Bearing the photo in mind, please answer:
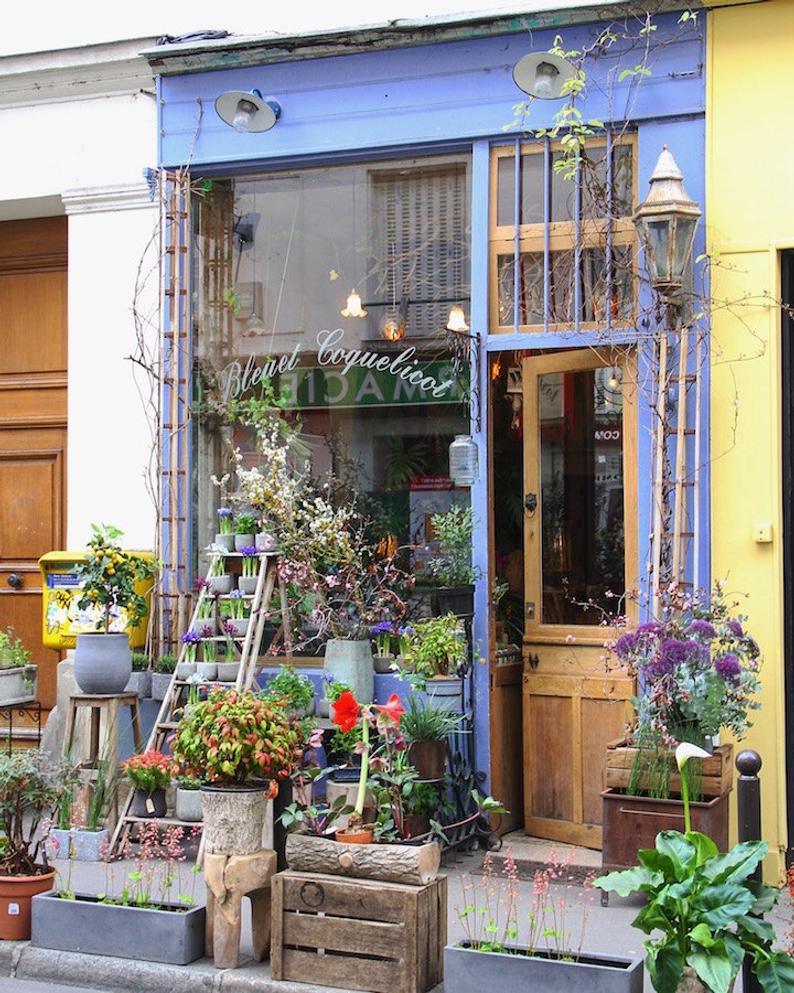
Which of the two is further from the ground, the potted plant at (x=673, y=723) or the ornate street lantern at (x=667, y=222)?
the ornate street lantern at (x=667, y=222)

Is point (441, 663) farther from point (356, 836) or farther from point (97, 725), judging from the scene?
point (356, 836)

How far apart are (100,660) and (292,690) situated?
1220mm

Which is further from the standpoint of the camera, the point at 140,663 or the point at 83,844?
the point at 140,663

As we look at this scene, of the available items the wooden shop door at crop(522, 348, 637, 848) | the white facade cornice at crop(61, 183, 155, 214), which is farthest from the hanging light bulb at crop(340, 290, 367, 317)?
the white facade cornice at crop(61, 183, 155, 214)

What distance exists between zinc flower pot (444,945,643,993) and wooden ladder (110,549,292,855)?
296cm

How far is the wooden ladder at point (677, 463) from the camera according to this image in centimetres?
840

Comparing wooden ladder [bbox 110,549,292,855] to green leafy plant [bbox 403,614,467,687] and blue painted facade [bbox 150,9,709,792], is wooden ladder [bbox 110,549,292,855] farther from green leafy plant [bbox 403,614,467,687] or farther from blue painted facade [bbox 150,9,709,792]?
blue painted facade [bbox 150,9,709,792]

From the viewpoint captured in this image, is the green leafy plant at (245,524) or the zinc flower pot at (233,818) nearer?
the zinc flower pot at (233,818)

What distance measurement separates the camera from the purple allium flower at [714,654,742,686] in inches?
294

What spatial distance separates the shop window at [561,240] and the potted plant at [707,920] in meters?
4.06

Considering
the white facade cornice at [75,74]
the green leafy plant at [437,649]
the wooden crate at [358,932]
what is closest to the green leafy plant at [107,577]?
the green leafy plant at [437,649]

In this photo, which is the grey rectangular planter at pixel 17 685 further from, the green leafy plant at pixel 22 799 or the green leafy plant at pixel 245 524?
the green leafy plant at pixel 22 799

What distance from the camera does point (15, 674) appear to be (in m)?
9.91

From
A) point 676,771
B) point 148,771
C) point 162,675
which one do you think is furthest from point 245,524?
point 676,771
